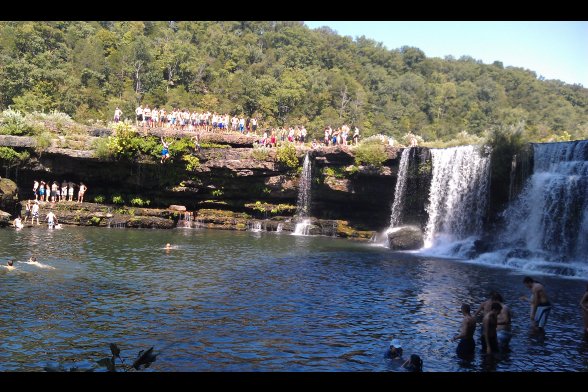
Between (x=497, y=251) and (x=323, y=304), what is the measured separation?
16.4 meters

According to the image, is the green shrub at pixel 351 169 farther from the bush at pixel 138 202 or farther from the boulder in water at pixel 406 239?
the bush at pixel 138 202

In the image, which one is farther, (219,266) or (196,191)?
(196,191)

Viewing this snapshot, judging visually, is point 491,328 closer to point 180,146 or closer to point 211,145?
point 180,146

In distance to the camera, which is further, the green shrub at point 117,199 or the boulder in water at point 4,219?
the green shrub at point 117,199

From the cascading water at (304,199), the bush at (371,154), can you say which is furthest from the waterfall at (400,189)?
the cascading water at (304,199)

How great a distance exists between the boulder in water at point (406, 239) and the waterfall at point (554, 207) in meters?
5.46

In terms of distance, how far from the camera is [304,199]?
4609 centimetres

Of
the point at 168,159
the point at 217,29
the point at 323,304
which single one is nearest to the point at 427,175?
the point at 168,159

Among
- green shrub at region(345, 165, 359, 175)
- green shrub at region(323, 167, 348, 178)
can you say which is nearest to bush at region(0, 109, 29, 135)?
green shrub at region(323, 167, 348, 178)

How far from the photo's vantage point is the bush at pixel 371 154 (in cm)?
4191

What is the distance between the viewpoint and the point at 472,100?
121375 millimetres

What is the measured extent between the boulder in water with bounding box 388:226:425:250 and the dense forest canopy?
108 feet

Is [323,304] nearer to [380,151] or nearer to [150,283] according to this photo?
[150,283]

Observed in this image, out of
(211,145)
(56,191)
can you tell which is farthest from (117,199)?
(211,145)
